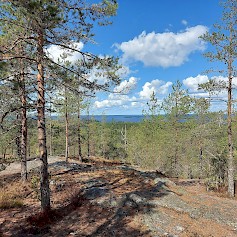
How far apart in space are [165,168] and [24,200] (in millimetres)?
23451

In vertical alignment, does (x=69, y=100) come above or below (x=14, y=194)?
above

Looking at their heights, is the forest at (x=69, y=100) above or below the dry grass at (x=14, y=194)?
above

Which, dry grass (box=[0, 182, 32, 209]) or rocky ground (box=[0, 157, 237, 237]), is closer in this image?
rocky ground (box=[0, 157, 237, 237])

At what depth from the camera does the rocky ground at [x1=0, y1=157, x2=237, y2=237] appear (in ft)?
30.5

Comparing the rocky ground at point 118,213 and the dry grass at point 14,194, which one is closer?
the rocky ground at point 118,213

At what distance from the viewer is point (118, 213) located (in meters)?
10.6

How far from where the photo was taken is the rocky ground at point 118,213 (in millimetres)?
9281

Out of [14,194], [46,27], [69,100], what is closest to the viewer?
[46,27]

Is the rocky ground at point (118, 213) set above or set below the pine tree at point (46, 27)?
below

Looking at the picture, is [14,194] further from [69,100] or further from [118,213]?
[69,100]

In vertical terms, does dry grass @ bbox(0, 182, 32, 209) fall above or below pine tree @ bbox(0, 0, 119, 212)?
below

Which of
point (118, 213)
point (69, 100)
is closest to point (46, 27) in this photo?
point (118, 213)

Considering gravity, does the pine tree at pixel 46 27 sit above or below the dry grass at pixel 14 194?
above

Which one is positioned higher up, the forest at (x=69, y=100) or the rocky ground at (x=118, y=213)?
the forest at (x=69, y=100)
